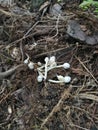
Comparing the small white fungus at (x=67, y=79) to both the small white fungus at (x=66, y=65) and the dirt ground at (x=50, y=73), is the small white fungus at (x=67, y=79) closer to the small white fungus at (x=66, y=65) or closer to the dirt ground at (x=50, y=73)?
the dirt ground at (x=50, y=73)

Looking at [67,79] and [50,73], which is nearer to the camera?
[67,79]

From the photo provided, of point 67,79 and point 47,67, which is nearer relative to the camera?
point 67,79

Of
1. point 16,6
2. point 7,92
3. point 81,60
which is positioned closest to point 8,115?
point 7,92

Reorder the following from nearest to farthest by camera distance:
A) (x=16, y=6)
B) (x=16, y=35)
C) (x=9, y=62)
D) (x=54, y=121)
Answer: (x=54, y=121)
(x=9, y=62)
(x=16, y=35)
(x=16, y=6)

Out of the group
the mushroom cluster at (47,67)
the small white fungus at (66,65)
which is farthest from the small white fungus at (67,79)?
the small white fungus at (66,65)

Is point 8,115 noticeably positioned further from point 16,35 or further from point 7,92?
point 16,35

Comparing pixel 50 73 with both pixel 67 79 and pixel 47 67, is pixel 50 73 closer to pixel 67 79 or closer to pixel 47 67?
pixel 47 67

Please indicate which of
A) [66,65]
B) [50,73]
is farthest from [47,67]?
[66,65]

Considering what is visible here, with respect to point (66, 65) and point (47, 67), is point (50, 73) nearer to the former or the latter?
point (47, 67)
